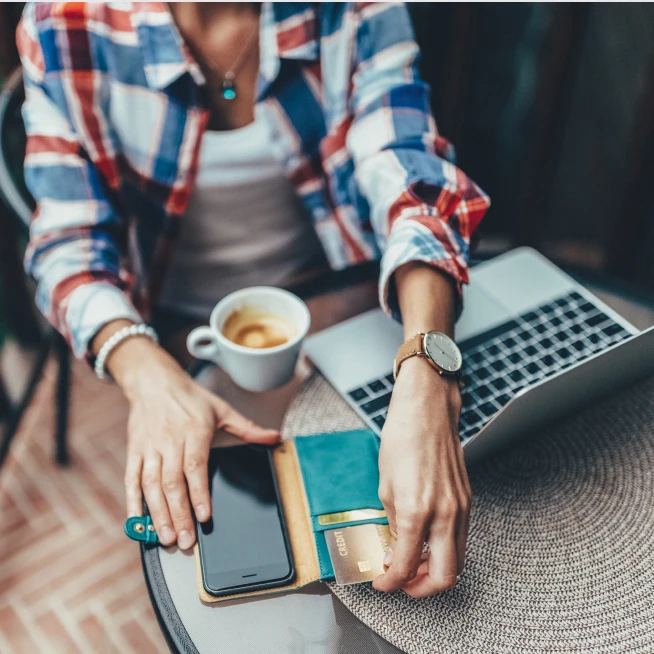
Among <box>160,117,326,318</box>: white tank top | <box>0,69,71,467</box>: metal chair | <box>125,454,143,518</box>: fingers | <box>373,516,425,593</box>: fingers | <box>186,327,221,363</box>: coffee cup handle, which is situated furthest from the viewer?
<box>160,117,326,318</box>: white tank top

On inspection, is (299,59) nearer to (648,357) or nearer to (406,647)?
(648,357)

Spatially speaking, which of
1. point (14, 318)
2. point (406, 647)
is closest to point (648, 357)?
point (406, 647)

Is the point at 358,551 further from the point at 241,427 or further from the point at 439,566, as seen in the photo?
the point at 241,427

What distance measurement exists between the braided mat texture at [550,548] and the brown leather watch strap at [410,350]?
9cm

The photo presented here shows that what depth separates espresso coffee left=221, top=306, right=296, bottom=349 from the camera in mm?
854

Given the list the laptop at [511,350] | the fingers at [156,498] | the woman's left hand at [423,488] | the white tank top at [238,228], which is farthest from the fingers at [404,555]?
the white tank top at [238,228]

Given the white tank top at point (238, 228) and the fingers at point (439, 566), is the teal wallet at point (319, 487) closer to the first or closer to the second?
the fingers at point (439, 566)

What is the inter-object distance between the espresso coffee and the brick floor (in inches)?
33.8

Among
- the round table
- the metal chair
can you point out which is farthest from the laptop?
the metal chair

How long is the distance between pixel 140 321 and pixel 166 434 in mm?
206

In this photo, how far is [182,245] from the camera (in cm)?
126

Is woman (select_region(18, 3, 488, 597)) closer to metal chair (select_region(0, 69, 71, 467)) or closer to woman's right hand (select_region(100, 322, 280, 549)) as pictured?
woman's right hand (select_region(100, 322, 280, 549))

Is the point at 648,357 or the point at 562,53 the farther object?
the point at 562,53

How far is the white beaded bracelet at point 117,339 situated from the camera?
869 millimetres
